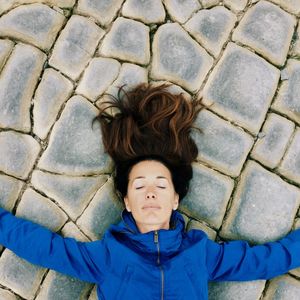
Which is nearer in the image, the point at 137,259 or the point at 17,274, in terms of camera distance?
the point at 137,259

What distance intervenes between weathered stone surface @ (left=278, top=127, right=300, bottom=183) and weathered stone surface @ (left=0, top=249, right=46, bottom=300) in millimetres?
1569

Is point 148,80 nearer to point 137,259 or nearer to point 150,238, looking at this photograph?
point 150,238

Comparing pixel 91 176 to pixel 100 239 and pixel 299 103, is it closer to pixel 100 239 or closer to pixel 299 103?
pixel 100 239

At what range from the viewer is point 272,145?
9.81 ft

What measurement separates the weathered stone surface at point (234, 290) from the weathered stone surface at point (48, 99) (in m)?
1.35

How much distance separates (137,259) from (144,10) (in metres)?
1.44

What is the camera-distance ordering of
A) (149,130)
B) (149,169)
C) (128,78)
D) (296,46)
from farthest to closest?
(296,46) → (128,78) → (149,130) → (149,169)

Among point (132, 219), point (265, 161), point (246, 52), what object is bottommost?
point (132, 219)

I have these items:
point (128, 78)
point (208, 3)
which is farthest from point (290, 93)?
point (128, 78)

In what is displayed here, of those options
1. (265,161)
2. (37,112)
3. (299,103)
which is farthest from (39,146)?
(299,103)

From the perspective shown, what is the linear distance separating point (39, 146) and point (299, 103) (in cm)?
156

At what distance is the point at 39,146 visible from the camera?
9.52ft

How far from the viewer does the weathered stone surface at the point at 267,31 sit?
3.02 metres

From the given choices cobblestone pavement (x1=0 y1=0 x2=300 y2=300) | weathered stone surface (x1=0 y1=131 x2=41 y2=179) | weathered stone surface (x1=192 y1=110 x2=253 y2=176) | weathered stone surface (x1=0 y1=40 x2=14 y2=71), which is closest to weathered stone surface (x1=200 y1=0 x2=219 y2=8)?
cobblestone pavement (x1=0 y1=0 x2=300 y2=300)
